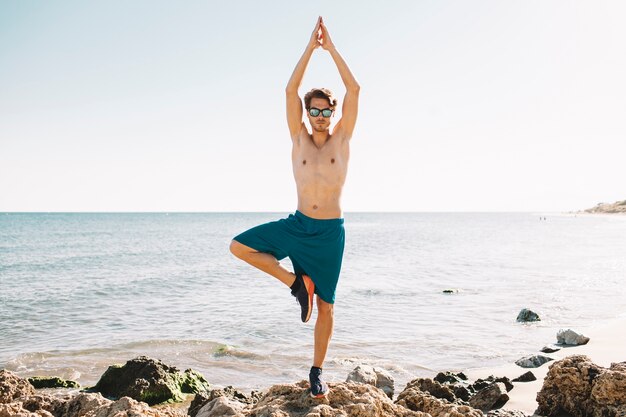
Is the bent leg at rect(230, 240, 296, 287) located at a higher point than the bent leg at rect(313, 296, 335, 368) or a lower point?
higher

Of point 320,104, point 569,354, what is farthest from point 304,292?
point 569,354

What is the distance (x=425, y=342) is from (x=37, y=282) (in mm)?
17283

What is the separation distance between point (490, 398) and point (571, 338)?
4677 mm

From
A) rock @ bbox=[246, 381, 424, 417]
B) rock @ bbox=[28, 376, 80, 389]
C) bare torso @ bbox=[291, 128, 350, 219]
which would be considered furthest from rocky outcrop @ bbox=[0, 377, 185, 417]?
rock @ bbox=[28, 376, 80, 389]

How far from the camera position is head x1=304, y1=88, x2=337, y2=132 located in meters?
4.83

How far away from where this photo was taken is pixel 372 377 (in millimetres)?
7164

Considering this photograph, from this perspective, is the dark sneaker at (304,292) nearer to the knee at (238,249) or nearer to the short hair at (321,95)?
the knee at (238,249)

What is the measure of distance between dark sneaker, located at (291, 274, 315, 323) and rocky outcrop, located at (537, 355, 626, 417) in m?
2.93

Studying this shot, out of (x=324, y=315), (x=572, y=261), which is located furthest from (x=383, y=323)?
(x=572, y=261)

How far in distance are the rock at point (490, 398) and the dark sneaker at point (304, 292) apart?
310cm

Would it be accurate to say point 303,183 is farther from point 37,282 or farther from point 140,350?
point 37,282

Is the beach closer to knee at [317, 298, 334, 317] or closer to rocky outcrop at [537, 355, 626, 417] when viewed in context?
rocky outcrop at [537, 355, 626, 417]

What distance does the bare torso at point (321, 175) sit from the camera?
4793mm

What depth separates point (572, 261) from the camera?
28703mm
